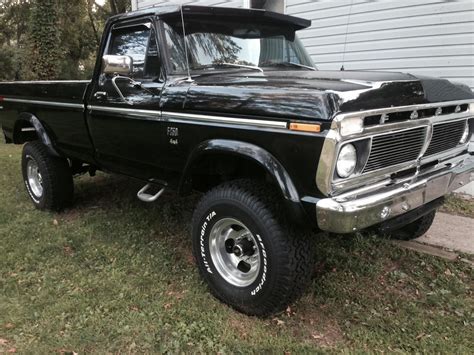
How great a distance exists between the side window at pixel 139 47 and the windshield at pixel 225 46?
0.55ft

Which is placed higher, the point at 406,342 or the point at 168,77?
the point at 168,77

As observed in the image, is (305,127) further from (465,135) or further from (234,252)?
(465,135)

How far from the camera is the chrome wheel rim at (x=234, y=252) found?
3242 millimetres

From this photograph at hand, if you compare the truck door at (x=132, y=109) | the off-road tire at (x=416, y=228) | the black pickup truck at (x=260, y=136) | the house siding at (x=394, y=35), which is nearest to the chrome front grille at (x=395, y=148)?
the black pickup truck at (x=260, y=136)

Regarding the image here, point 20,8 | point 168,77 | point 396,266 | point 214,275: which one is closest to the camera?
point 214,275

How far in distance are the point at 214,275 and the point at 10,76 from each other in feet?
63.4

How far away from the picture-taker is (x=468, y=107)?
3770 millimetres

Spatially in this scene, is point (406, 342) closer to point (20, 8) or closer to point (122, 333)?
point (122, 333)

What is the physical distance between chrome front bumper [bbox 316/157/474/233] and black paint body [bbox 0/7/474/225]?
0.54ft

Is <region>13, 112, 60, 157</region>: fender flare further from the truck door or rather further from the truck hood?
the truck hood

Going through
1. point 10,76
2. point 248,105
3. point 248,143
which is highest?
point 248,105

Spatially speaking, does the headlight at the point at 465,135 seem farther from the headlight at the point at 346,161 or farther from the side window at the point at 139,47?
the side window at the point at 139,47

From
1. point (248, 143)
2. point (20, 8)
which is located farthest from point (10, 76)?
point (248, 143)

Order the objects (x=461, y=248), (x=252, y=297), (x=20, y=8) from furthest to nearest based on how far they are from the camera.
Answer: (x=20, y=8) < (x=461, y=248) < (x=252, y=297)
